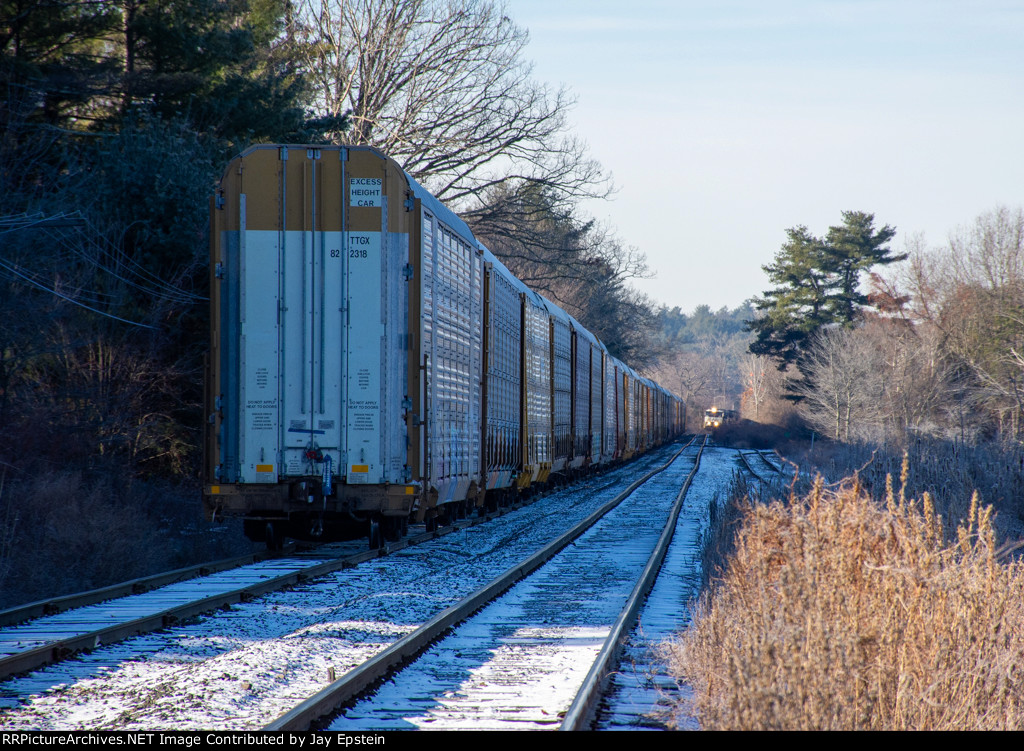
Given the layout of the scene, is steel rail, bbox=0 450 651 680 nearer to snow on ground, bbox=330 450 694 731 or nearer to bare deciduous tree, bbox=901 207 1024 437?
snow on ground, bbox=330 450 694 731

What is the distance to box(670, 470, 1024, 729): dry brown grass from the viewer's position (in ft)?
15.3

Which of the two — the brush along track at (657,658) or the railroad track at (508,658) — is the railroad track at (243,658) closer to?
the railroad track at (508,658)

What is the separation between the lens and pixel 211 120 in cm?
2159

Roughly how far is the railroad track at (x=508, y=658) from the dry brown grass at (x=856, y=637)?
767 mm

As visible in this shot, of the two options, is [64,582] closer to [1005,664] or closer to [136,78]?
[1005,664]

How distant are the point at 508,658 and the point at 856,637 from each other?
269 cm

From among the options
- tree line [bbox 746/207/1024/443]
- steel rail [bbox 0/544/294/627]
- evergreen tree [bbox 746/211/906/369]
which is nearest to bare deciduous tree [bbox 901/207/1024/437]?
tree line [bbox 746/207/1024/443]

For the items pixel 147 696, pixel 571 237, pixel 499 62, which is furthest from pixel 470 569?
pixel 571 237

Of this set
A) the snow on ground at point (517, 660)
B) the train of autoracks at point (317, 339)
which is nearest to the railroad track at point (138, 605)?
the train of autoracks at point (317, 339)

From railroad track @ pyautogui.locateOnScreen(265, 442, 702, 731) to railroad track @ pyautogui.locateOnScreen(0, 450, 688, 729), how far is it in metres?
0.31

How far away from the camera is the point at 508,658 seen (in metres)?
6.86

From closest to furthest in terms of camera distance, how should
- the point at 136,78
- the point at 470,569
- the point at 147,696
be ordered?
1. the point at 147,696
2. the point at 470,569
3. the point at 136,78
